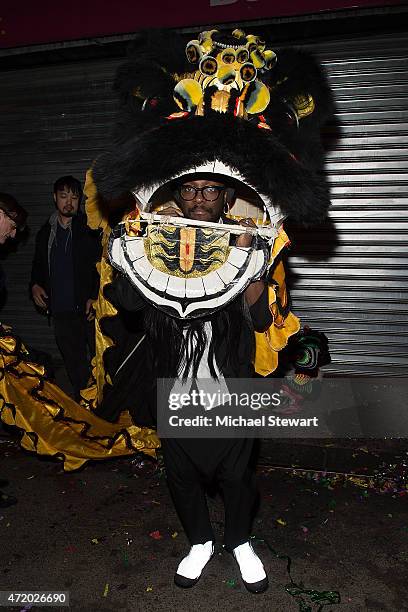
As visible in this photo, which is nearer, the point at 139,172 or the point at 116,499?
the point at 139,172

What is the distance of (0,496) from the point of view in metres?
3.59

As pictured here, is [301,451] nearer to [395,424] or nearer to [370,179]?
[395,424]

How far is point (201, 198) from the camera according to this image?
2457mm

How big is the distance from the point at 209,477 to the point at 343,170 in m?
4.06

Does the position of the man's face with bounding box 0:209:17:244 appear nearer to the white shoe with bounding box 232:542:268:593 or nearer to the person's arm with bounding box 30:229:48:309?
the person's arm with bounding box 30:229:48:309

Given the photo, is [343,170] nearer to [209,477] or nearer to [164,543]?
[209,477]

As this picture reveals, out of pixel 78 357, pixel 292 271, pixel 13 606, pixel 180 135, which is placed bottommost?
pixel 13 606

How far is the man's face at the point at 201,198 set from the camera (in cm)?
245

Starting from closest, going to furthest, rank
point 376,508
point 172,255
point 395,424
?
1. point 172,255
2. point 376,508
3. point 395,424

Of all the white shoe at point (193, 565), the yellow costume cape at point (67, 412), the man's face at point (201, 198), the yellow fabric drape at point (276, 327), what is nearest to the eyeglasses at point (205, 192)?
the man's face at point (201, 198)

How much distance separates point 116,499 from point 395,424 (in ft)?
8.26

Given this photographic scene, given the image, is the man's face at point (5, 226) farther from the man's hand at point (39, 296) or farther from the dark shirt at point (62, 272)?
the man's hand at point (39, 296)

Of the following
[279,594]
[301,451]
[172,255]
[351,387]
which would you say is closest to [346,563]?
[279,594]

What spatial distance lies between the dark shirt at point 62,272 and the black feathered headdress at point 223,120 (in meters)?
2.48
